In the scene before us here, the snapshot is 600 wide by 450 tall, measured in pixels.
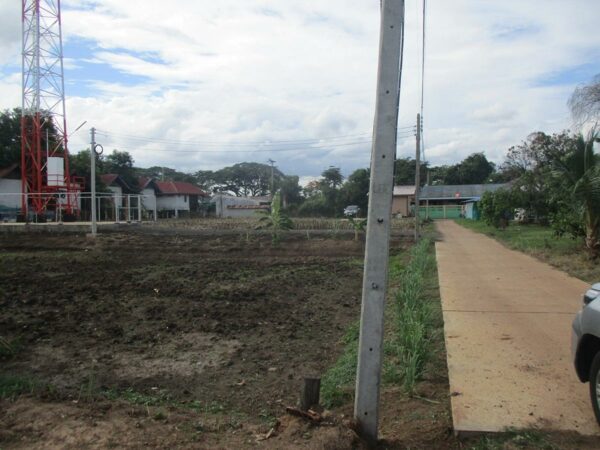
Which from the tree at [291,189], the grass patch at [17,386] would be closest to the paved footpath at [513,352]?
the grass patch at [17,386]

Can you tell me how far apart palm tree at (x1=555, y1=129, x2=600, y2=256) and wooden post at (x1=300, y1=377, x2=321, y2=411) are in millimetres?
11417

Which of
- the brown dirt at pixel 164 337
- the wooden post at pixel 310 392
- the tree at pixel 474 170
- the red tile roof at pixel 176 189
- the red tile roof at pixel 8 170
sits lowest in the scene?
the brown dirt at pixel 164 337

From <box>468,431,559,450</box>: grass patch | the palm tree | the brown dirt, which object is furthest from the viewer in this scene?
the palm tree

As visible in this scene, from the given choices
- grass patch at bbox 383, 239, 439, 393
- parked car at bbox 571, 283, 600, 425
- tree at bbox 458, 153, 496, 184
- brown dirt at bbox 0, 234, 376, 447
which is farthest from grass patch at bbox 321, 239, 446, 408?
tree at bbox 458, 153, 496, 184

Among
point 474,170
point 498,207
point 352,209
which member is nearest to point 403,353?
point 498,207

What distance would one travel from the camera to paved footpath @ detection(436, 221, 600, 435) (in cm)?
430

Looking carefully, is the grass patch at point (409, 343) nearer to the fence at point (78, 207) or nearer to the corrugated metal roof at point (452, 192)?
the fence at point (78, 207)

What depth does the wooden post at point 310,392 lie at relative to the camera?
164 inches

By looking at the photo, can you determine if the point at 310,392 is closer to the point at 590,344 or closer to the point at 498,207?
the point at 590,344

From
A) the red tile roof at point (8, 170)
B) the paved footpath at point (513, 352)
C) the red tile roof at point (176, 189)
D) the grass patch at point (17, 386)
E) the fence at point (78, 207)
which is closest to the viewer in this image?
the paved footpath at point (513, 352)

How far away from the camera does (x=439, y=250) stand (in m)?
19.5

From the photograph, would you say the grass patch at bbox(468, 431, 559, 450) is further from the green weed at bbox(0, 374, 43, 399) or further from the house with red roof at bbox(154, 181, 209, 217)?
the house with red roof at bbox(154, 181, 209, 217)

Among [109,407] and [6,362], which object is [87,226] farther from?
[109,407]

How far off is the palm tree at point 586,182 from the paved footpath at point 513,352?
7.98ft
